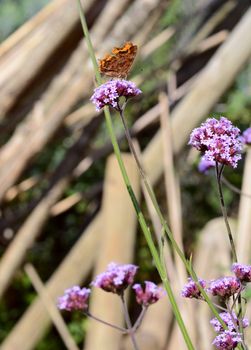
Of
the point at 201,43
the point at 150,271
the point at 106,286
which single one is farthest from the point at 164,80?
the point at 106,286

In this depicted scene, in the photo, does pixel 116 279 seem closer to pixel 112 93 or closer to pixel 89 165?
pixel 112 93

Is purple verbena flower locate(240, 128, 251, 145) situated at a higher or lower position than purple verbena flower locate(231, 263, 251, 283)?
higher

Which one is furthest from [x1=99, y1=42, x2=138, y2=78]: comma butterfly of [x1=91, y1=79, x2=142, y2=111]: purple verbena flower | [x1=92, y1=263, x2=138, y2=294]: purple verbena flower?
[x1=92, y1=263, x2=138, y2=294]: purple verbena flower

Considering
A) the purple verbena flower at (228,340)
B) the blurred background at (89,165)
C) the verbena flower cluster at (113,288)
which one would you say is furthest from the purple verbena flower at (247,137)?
the blurred background at (89,165)

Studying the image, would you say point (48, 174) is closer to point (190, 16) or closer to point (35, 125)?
point (35, 125)

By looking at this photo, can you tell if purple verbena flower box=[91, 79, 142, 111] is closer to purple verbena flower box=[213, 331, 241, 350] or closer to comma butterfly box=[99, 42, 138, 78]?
comma butterfly box=[99, 42, 138, 78]

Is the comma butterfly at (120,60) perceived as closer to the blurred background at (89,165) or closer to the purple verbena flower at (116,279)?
the purple verbena flower at (116,279)

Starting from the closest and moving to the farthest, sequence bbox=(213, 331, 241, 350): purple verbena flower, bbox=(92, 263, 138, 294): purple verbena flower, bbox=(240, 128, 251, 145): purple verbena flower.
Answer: bbox=(213, 331, 241, 350): purple verbena flower → bbox=(92, 263, 138, 294): purple verbena flower → bbox=(240, 128, 251, 145): purple verbena flower
